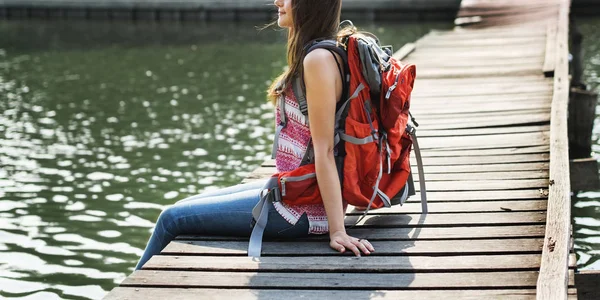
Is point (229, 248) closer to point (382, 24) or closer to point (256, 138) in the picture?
point (256, 138)

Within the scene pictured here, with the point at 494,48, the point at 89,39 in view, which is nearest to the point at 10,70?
the point at 89,39

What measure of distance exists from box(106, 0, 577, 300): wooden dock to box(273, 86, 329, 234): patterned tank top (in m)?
0.14

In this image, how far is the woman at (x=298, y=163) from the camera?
4.10m

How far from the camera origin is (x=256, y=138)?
479 inches

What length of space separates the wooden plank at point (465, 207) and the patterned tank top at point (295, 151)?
612mm

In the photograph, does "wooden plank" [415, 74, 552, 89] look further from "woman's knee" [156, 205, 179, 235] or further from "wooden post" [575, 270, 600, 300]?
"woman's knee" [156, 205, 179, 235]

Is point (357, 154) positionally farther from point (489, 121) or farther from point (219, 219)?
point (489, 121)

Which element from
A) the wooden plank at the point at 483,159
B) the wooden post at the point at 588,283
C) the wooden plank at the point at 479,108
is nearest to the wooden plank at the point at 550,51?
the wooden plank at the point at 479,108

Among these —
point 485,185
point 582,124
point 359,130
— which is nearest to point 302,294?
point 359,130

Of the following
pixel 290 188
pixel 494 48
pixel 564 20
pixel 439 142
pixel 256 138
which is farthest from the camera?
pixel 564 20

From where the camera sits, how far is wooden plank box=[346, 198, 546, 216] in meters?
5.07

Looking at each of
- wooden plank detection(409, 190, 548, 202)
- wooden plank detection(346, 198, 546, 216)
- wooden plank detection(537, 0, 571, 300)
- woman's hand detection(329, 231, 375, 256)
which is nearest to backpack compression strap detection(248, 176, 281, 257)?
woman's hand detection(329, 231, 375, 256)

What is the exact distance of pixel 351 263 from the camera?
164 inches

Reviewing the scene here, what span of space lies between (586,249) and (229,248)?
428 centimetres
